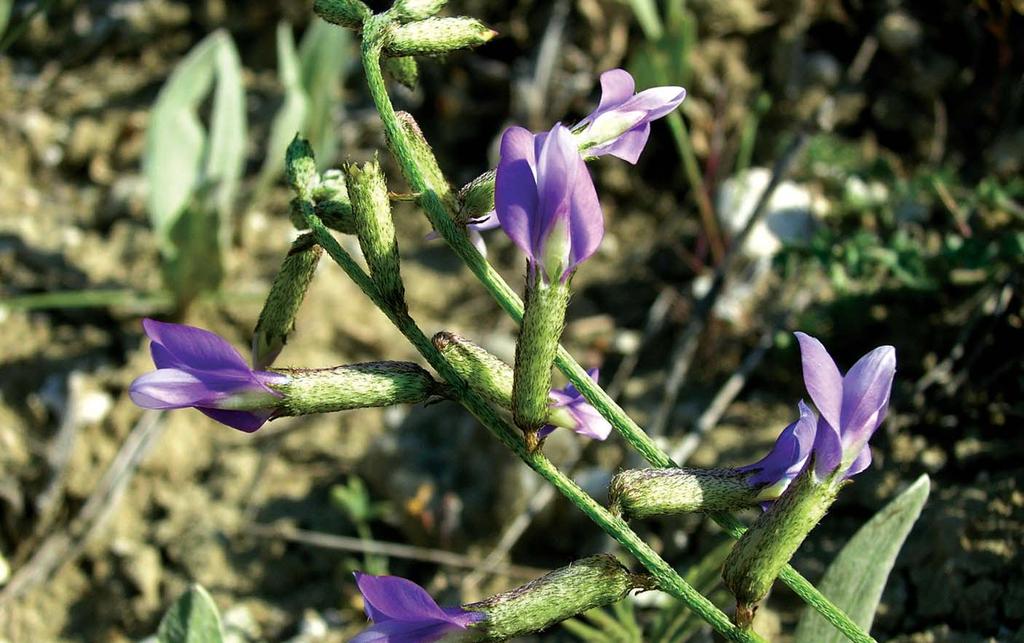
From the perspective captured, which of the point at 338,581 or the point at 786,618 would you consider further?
the point at 338,581

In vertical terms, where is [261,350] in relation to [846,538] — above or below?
above

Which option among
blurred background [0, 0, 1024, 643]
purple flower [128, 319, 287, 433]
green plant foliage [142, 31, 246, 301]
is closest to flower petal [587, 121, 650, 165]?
purple flower [128, 319, 287, 433]

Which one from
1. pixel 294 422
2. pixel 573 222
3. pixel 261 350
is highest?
pixel 573 222

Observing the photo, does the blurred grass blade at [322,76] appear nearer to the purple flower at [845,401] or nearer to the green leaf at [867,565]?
the green leaf at [867,565]

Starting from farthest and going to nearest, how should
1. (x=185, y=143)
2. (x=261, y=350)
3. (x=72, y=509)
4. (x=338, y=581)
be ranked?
(x=185, y=143) → (x=72, y=509) → (x=338, y=581) → (x=261, y=350)

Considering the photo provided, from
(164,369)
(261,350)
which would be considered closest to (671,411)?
(261,350)

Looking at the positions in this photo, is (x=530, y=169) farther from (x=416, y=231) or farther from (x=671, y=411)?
(x=416, y=231)
